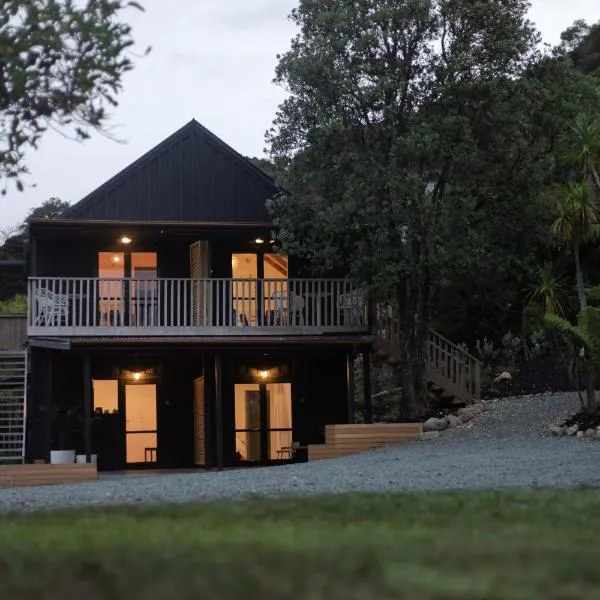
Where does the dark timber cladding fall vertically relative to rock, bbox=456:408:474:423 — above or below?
above

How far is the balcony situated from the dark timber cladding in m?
1.64

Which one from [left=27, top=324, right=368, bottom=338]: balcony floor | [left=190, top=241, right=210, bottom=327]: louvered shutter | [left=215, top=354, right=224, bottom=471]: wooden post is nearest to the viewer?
[left=215, top=354, right=224, bottom=471]: wooden post

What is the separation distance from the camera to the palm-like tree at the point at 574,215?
23062mm

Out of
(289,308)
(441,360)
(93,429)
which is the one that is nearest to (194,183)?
(289,308)

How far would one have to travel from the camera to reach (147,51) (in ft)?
35.7

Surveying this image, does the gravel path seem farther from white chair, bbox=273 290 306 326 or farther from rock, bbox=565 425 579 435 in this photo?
white chair, bbox=273 290 306 326

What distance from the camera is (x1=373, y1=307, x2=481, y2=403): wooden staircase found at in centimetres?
2425

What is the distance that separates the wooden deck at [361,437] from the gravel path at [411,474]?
1.83ft

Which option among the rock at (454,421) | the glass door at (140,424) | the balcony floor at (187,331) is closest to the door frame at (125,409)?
the glass door at (140,424)

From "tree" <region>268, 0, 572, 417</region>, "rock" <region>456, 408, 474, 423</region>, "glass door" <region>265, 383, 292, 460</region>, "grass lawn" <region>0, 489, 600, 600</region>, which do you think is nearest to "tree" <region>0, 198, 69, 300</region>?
"glass door" <region>265, 383, 292, 460</region>

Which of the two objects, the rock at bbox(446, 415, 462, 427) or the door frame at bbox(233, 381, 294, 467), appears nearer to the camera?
the rock at bbox(446, 415, 462, 427)

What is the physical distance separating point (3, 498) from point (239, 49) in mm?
13417

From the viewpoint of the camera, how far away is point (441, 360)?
25.0 meters

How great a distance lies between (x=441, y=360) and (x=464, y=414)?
7.07ft
